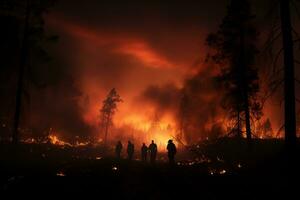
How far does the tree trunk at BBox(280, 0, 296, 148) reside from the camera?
15.5 meters

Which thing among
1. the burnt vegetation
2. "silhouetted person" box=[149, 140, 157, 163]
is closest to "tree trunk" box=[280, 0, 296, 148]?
the burnt vegetation

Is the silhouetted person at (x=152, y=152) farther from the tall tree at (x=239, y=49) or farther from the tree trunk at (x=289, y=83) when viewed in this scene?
the tree trunk at (x=289, y=83)

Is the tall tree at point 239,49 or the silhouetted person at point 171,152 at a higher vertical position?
the tall tree at point 239,49

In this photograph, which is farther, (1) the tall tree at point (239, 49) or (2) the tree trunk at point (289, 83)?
(1) the tall tree at point (239, 49)

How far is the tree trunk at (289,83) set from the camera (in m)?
15.5

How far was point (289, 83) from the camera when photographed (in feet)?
52.1

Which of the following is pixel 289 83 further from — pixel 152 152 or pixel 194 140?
pixel 194 140

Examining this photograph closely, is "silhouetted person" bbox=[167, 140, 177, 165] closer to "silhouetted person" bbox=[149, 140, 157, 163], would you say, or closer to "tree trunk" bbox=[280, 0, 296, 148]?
"silhouetted person" bbox=[149, 140, 157, 163]

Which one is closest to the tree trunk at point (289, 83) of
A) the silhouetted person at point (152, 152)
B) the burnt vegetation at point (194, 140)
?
the burnt vegetation at point (194, 140)

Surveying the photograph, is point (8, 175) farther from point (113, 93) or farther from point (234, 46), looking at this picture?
point (113, 93)

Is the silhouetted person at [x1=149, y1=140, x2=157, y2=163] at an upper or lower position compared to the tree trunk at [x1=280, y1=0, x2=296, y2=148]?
lower

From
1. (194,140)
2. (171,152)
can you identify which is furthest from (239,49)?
(194,140)

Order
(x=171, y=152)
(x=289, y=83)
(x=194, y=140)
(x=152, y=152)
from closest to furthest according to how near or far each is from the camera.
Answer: (x=289, y=83) < (x=171, y=152) < (x=152, y=152) < (x=194, y=140)

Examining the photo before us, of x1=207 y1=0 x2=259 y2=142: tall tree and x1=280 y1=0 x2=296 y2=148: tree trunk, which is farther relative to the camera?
x1=207 y1=0 x2=259 y2=142: tall tree
